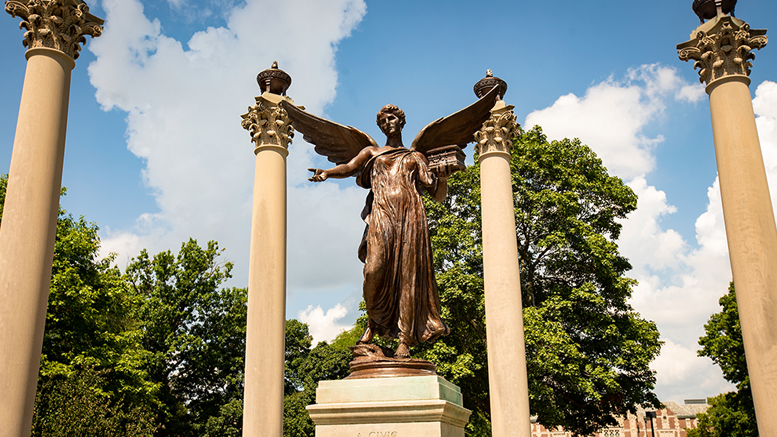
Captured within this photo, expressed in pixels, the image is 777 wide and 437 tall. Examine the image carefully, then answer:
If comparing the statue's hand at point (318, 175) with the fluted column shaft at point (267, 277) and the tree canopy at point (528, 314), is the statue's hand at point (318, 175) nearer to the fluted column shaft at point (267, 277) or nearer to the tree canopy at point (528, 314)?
the fluted column shaft at point (267, 277)

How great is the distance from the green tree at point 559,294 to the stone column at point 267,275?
15495 mm

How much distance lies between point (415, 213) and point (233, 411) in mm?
29396

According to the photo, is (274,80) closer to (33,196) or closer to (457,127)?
(457,127)

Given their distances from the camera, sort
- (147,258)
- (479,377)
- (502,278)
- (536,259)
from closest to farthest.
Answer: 1. (502,278)
2. (479,377)
3. (536,259)
4. (147,258)

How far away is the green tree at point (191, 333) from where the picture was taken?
3641 cm

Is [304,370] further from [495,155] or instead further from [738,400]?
[495,155]

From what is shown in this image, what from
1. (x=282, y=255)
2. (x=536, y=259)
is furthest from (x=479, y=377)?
(x=282, y=255)

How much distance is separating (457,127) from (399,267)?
3.08 m

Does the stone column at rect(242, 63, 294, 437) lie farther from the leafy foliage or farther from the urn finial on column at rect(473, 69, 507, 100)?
the leafy foliage

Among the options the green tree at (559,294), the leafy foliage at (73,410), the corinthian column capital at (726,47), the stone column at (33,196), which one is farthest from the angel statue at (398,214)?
the leafy foliage at (73,410)

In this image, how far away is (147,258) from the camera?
38.6 metres

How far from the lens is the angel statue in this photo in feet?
29.5

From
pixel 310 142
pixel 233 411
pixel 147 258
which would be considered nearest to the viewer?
pixel 310 142


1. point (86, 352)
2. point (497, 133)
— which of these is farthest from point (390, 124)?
point (86, 352)
